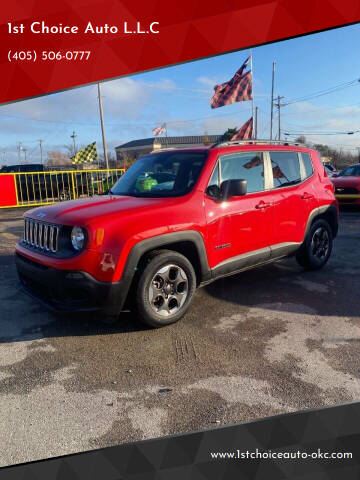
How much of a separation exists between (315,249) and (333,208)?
73 centimetres

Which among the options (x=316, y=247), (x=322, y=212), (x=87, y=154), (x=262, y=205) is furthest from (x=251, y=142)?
(x=87, y=154)

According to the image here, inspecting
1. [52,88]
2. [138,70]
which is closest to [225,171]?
[138,70]

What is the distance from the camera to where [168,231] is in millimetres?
3441

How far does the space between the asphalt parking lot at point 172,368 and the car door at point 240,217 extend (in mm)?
572

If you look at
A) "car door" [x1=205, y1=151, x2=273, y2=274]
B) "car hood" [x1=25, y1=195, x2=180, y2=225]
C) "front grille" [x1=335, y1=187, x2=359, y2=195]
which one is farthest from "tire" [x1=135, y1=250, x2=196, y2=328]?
"front grille" [x1=335, y1=187, x2=359, y2=195]

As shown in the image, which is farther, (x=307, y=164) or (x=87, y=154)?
(x=87, y=154)

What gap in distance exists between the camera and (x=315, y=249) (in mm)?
5367

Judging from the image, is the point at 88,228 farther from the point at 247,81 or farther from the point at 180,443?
the point at 247,81

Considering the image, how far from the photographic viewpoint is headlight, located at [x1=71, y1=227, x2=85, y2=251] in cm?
316

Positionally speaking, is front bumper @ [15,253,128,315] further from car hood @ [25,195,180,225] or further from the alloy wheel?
car hood @ [25,195,180,225]

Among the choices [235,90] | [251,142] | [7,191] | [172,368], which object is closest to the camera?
[172,368]

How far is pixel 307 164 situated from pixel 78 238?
3.54 metres

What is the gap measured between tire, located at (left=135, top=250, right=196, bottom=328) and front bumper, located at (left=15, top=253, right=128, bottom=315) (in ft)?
0.71

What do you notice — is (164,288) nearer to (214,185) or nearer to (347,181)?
(214,185)
